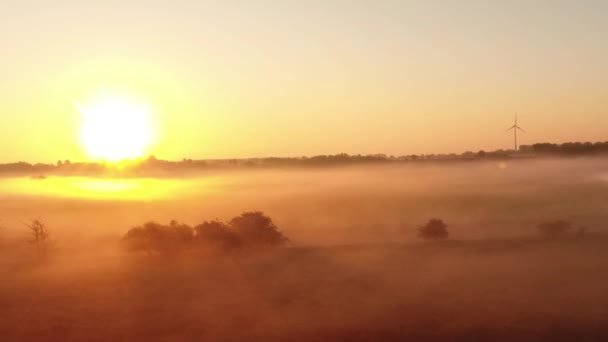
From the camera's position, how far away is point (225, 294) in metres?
54.6

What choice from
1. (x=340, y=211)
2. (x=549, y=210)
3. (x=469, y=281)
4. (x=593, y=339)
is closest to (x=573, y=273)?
(x=469, y=281)

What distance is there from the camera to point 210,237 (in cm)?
8219

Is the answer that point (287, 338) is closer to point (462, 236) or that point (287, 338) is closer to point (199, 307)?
point (199, 307)

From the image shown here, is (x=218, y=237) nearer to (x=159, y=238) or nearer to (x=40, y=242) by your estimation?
(x=159, y=238)

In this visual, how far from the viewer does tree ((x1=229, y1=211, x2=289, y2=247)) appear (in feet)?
271

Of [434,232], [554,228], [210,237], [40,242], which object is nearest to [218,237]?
[210,237]

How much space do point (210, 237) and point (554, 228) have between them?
48767 millimetres

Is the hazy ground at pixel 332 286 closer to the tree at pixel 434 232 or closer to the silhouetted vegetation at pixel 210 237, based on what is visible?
the tree at pixel 434 232

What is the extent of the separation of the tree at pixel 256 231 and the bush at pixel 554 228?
120 feet

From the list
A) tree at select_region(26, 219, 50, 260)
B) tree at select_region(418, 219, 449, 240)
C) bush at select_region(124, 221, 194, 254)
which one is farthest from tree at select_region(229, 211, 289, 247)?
tree at select_region(26, 219, 50, 260)

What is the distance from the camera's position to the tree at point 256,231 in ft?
271

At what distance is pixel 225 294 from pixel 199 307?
4325 millimetres

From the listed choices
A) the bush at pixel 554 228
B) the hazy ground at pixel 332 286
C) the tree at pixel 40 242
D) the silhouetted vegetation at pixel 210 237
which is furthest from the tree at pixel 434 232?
the tree at pixel 40 242

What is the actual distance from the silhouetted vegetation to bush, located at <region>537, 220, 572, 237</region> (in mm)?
36665
